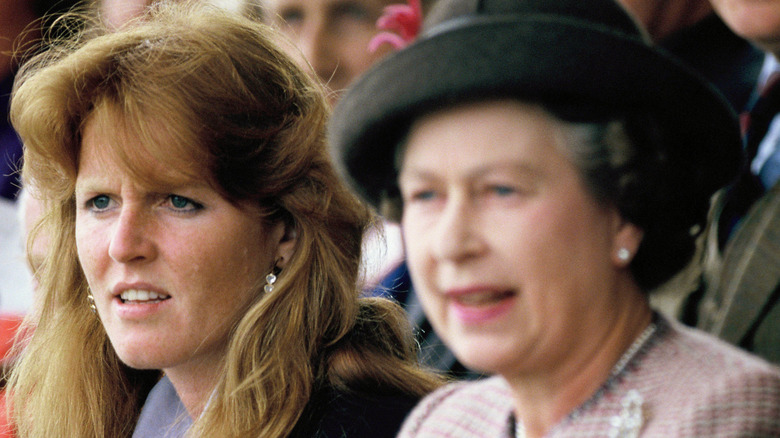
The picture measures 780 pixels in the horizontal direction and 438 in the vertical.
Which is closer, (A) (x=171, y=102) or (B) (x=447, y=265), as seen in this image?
(B) (x=447, y=265)

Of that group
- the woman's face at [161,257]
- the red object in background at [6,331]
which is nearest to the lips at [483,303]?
the woman's face at [161,257]

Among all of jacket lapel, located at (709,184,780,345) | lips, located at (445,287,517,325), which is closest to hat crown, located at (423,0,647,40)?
lips, located at (445,287,517,325)

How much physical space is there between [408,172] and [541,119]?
0.72 feet

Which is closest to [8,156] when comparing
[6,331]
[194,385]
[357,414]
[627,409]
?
[6,331]

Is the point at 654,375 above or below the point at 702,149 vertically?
below

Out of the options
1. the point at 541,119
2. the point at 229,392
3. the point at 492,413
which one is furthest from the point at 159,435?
the point at 541,119

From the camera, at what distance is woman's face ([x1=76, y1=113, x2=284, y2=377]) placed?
85.3 inches

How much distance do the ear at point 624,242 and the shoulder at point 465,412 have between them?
0.30 meters

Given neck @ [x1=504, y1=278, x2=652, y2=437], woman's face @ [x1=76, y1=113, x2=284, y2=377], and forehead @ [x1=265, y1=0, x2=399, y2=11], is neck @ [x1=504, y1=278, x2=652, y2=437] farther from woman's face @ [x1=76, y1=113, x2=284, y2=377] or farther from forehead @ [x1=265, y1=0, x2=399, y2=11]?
forehead @ [x1=265, y1=0, x2=399, y2=11]

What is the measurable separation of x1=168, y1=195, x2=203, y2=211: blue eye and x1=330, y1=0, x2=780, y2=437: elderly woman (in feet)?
3.00

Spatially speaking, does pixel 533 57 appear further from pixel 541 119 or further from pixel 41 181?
pixel 41 181

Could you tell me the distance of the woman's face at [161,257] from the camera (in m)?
2.17

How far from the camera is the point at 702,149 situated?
1.36 meters

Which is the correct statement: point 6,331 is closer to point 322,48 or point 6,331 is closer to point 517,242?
point 322,48
